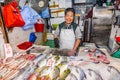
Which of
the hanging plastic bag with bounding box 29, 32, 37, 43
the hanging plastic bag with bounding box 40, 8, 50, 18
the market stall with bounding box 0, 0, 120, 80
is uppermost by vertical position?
the hanging plastic bag with bounding box 40, 8, 50, 18

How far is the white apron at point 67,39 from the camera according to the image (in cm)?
282

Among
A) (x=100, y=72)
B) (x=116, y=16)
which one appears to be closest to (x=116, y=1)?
(x=116, y=16)

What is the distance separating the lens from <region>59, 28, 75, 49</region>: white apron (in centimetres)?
282

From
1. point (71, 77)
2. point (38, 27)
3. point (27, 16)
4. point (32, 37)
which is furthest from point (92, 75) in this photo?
point (38, 27)

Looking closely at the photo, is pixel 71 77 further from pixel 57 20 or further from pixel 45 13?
pixel 57 20

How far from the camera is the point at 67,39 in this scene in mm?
2852

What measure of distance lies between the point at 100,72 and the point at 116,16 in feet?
9.38

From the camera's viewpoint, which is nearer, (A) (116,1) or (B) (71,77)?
(B) (71,77)

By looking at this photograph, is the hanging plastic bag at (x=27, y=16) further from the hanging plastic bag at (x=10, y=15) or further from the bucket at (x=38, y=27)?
the bucket at (x=38, y=27)

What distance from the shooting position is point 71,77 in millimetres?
1514

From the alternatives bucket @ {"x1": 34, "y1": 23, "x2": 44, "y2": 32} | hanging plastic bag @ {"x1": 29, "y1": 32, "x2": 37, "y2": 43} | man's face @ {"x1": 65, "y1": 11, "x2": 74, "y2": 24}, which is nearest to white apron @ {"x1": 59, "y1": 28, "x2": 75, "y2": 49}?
man's face @ {"x1": 65, "y1": 11, "x2": 74, "y2": 24}

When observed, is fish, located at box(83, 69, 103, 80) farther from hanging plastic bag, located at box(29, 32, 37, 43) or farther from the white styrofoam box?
the white styrofoam box

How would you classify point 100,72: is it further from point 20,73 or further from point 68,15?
point 68,15

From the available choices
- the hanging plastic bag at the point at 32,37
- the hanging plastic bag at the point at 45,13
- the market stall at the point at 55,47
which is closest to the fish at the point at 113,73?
the market stall at the point at 55,47
